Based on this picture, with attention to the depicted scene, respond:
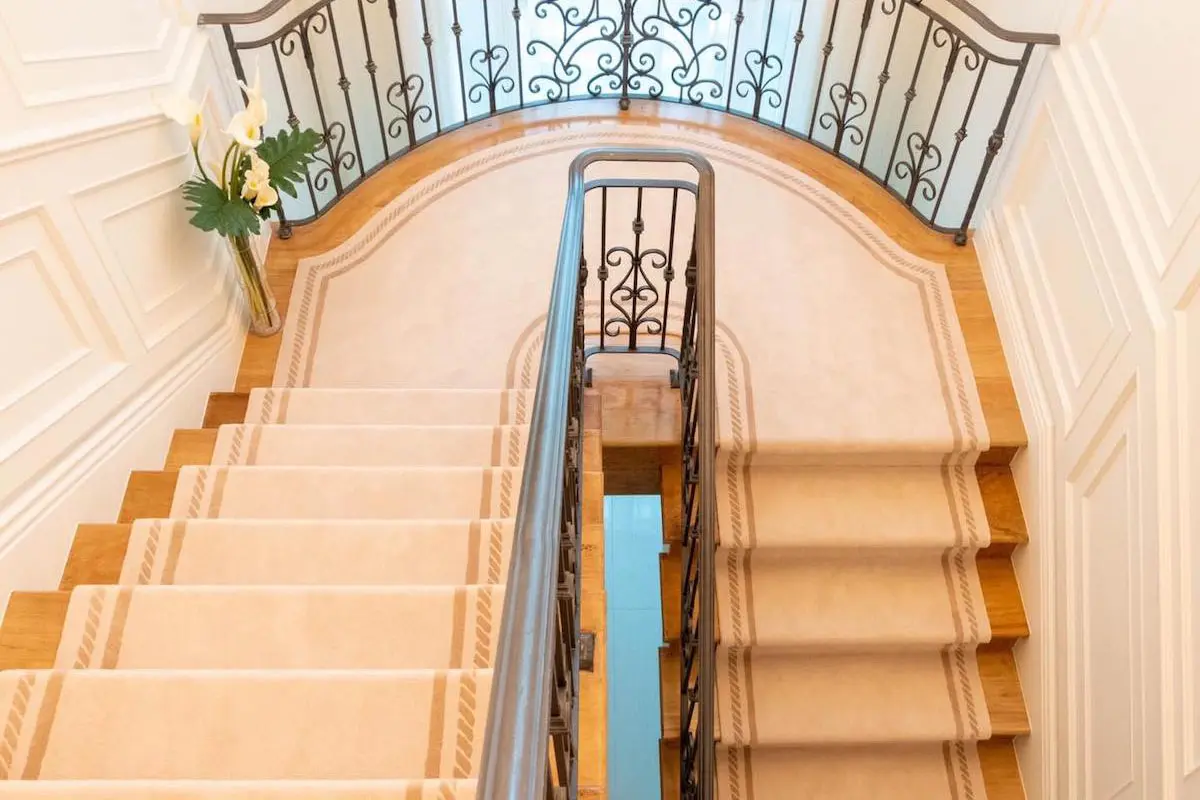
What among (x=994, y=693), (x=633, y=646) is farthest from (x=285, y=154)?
(x=633, y=646)

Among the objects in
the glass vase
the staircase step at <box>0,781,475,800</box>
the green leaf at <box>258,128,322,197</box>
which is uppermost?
the green leaf at <box>258,128,322,197</box>

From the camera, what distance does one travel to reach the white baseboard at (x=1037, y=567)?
2.91 m

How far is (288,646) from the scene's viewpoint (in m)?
2.04

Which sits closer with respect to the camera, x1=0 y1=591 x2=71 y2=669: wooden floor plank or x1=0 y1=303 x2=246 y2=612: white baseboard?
x1=0 y1=591 x2=71 y2=669: wooden floor plank

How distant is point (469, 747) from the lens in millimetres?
1739

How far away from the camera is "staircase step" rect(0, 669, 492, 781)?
175cm

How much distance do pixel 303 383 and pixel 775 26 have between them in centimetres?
537

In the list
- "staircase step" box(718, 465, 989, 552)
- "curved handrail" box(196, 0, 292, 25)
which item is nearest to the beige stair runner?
"staircase step" box(718, 465, 989, 552)

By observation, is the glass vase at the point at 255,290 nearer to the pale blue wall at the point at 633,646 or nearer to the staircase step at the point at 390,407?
the staircase step at the point at 390,407

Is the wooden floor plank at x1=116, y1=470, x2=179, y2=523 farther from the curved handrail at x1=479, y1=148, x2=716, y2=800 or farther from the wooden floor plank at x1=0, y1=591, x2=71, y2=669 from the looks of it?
the curved handrail at x1=479, y1=148, x2=716, y2=800

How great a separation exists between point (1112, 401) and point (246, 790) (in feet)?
8.38

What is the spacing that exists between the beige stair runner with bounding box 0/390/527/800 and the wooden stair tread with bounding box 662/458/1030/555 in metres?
0.71

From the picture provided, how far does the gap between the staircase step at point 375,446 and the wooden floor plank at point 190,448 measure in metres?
0.08

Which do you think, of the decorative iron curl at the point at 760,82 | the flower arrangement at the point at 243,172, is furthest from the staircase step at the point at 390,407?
the decorative iron curl at the point at 760,82
